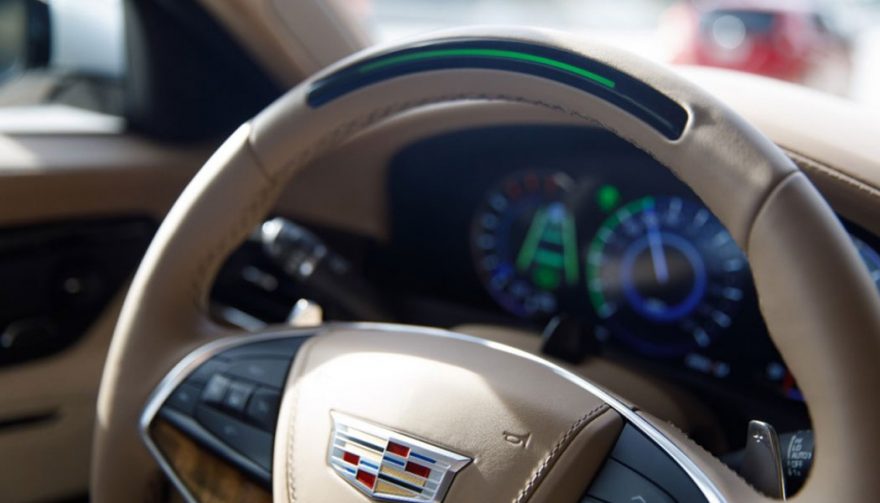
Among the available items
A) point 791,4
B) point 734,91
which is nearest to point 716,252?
point 734,91

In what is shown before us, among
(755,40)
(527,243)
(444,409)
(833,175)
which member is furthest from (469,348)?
(755,40)

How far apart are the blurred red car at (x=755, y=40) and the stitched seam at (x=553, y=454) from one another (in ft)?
15.6

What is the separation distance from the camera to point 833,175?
3.47 ft

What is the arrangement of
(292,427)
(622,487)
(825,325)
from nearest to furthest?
(825,325) < (622,487) < (292,427)

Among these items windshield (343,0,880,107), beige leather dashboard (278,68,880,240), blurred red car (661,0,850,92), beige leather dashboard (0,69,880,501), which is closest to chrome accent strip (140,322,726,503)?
beige leather dashboard (278,68,880,240)

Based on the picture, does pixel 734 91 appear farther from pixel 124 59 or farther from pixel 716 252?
pixel 124 59

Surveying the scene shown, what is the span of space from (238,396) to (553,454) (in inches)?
14.8

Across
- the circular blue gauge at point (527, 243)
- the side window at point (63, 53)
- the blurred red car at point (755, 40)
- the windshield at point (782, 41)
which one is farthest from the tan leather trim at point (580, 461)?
the blurred red car at point (755, 40)

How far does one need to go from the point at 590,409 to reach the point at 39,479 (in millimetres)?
1173

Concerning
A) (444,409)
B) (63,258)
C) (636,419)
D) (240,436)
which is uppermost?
(636,419)

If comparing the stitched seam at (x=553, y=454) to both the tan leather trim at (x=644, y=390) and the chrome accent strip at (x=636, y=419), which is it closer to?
the chrome accent strip at (x=636, y=419)

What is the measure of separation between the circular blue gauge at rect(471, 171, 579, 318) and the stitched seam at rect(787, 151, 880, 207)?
639 mm

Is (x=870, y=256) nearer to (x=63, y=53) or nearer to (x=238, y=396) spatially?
(x=238, y=396)

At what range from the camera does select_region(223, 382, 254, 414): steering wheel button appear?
41.0 inches
